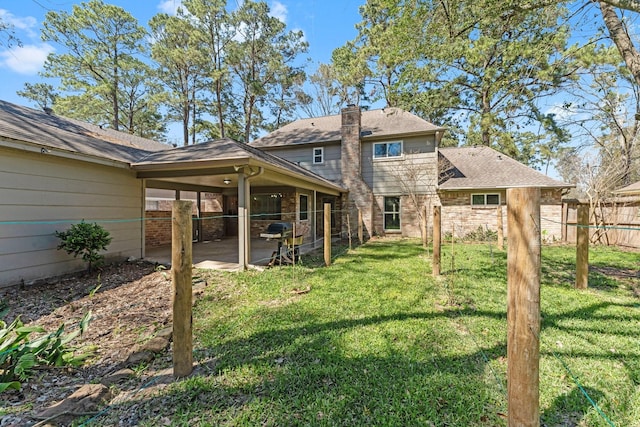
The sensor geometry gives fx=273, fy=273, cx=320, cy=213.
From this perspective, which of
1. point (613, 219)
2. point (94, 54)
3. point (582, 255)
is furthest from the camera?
point (94, 54)

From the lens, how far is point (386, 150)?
44.0 ft

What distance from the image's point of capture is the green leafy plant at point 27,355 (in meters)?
2.29

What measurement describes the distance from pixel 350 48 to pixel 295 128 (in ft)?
22.8

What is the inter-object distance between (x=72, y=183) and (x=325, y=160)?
1045 centimetres

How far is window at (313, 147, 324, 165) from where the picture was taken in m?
14.5

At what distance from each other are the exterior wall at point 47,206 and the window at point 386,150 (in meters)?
10.4

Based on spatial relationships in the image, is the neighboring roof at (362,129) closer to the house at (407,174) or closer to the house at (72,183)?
the house at (407,174)

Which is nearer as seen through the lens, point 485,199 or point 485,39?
point 485,39

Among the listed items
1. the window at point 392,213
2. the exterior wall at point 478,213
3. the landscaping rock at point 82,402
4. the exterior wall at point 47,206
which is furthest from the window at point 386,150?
the landscaping rock at point 82,402

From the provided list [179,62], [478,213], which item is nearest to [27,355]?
[478,213]

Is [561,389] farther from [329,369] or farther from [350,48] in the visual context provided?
[350,48]

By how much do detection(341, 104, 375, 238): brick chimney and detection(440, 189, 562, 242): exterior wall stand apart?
3.46 m

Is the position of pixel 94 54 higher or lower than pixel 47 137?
higher

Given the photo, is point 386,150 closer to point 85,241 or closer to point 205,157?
point 205,157
